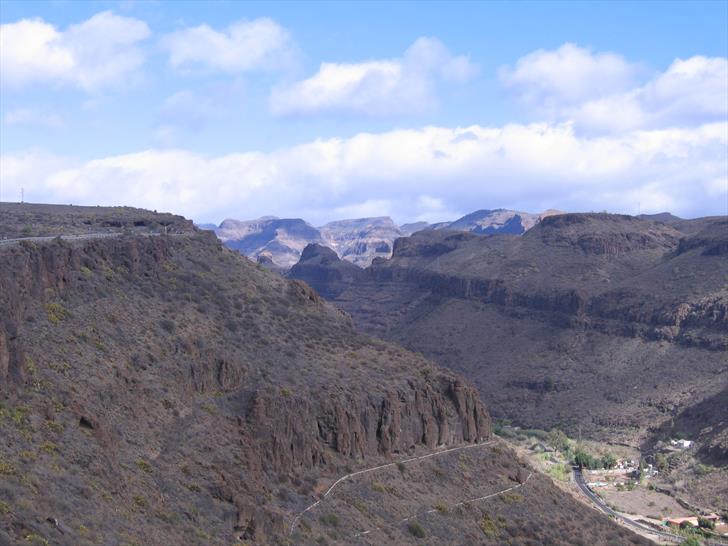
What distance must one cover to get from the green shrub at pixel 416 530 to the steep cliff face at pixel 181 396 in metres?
4.84

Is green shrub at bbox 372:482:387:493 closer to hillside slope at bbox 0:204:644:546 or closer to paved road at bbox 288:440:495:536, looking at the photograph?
paved road at bbox 288:440:495:536

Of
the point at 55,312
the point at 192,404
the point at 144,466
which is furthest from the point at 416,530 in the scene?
the point at 55,312

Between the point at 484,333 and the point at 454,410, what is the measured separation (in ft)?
267

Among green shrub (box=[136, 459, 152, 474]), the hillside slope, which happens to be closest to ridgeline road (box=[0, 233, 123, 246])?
the hillside slope

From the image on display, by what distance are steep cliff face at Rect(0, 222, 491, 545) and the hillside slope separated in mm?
104

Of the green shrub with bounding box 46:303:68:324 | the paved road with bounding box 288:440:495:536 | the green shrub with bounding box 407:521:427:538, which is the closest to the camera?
the paved road with bounding box 288:440:495:536

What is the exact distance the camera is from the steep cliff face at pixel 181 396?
1478 inches

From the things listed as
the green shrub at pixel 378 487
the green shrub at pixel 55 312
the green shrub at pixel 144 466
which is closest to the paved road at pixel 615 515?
the green shrub at pixel 378 487

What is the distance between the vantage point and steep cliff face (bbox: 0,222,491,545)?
123 feet

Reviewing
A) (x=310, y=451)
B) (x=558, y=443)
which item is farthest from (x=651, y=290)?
(x=310, y=451)

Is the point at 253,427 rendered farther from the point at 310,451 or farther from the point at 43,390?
the point at 43,390

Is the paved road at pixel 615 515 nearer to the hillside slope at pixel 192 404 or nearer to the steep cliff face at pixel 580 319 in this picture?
the hillside slope at pixel 192 404

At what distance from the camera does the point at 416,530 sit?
52.0 metres

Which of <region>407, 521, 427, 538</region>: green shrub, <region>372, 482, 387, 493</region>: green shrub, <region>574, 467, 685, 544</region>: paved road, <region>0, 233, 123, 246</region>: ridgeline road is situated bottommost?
<region>574, 467, 685, 544</region>: paved road
